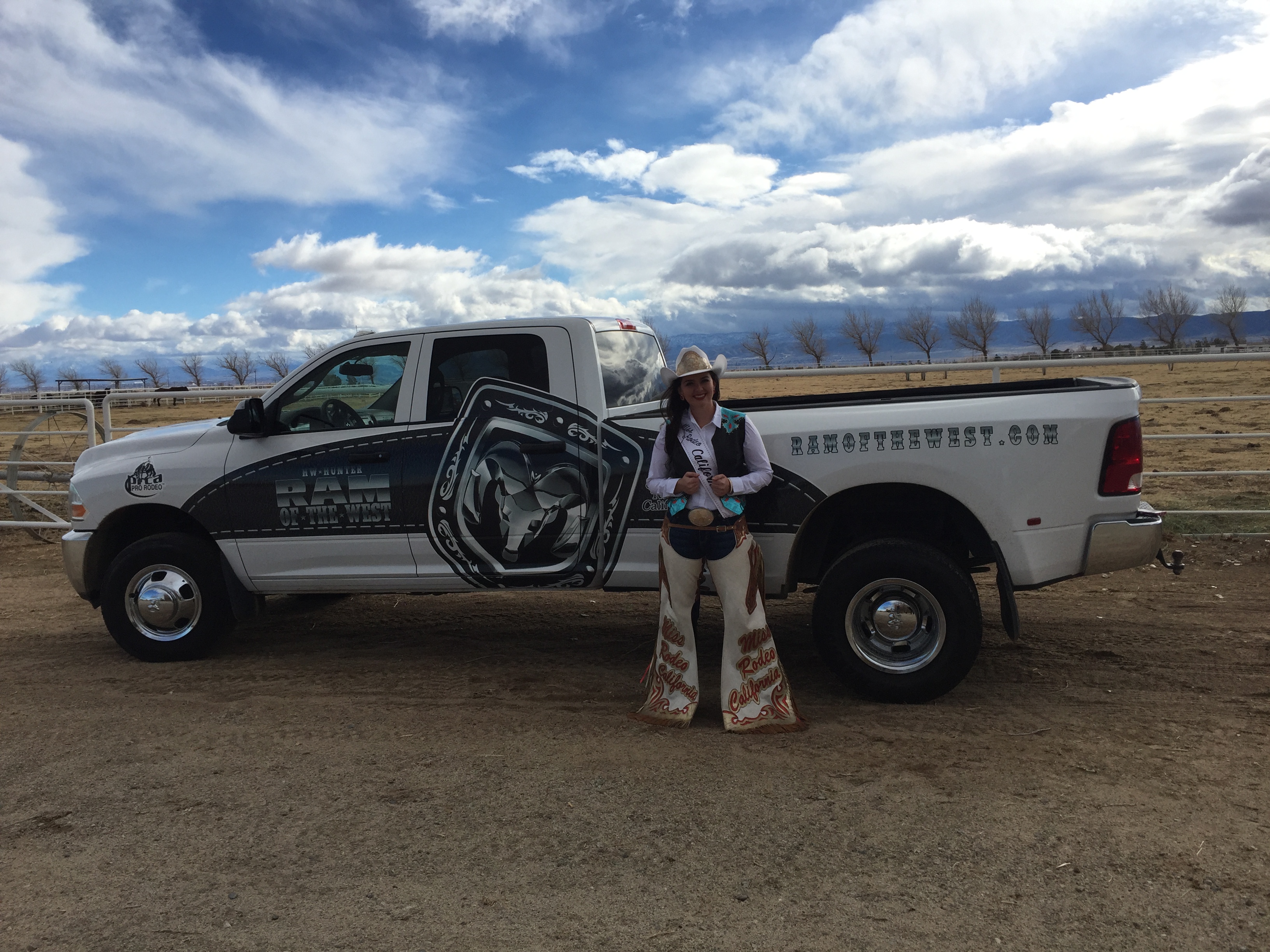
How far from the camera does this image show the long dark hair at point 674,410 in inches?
177

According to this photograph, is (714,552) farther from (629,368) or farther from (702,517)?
(629,368)

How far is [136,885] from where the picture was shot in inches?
129

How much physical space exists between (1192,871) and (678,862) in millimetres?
1680

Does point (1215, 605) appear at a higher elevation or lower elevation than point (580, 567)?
lower

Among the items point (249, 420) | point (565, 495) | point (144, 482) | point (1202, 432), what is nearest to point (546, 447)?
point (565, 495)

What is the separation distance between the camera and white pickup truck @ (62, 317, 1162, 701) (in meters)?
4.50

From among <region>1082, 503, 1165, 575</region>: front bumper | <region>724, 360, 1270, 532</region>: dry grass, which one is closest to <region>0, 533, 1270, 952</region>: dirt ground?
<region>1082, 503, 1165, 575</region>: front bumper

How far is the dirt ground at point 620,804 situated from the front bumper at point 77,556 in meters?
0.56

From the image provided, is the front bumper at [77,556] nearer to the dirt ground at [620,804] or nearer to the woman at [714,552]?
the dirt ground at [620,804]

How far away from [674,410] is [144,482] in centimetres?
337

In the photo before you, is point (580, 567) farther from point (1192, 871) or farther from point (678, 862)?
point (1192, 871)

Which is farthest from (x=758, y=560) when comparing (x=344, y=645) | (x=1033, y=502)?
(x=344, y=645)

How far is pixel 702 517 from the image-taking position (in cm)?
436

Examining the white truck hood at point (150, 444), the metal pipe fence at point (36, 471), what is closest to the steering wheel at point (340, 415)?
the white truck hood at point (150, 444)
